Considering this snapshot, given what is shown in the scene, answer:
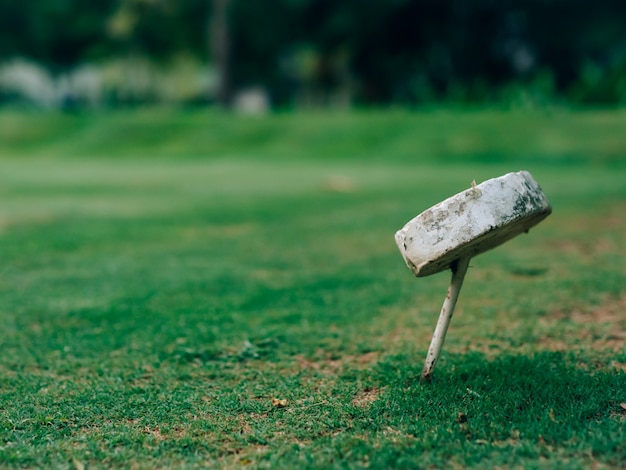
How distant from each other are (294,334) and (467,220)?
1.65 m

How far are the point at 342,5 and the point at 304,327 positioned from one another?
85.0 feet

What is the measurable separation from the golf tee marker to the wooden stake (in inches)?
7.9

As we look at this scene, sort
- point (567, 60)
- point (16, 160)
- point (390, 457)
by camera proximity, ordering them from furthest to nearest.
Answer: point (567, 60) → point (16, 160) → point (390, 457)

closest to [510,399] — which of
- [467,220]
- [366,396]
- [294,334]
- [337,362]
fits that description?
[366,396]

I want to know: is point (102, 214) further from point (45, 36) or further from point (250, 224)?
point (45, 36)

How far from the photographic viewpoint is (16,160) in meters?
17.3

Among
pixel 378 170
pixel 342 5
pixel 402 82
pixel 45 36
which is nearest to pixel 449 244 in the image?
pixel 378 170

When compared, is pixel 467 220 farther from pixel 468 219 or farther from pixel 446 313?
pixel 446 313

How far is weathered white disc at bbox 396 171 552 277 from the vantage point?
2904mm

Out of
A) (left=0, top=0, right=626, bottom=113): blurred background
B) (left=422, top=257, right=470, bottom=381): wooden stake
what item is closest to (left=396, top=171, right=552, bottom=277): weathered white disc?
(left=422, top=257, right=470, bottom=381): wooden stake

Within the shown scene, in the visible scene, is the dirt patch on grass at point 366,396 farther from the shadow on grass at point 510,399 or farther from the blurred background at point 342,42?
the blurred background at point 342,42

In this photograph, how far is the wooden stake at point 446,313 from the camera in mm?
3250

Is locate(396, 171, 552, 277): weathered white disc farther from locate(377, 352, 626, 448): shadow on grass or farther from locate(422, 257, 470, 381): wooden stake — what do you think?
locate(377, 352, 626, 448): shadow on grass

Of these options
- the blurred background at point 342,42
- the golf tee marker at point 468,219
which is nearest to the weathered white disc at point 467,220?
the golf tee marker at point 468,219
